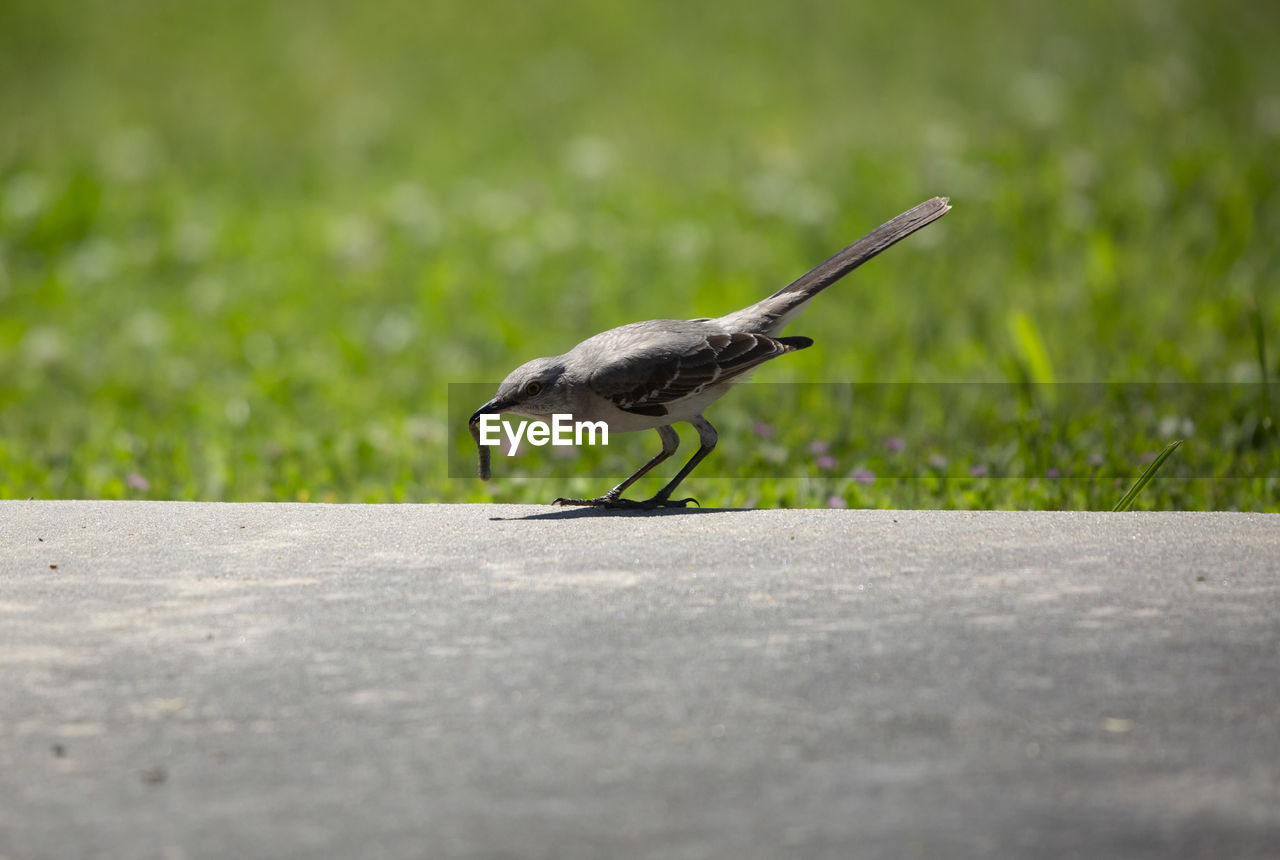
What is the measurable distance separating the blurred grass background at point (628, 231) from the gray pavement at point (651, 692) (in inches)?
68.6

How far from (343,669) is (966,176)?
7.32 meters

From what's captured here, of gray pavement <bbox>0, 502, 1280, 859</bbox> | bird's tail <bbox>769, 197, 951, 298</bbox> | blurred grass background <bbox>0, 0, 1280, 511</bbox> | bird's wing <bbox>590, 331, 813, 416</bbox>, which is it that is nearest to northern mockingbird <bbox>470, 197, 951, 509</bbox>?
bird's wing <bbox>590, 331, 813, 416</bbox>

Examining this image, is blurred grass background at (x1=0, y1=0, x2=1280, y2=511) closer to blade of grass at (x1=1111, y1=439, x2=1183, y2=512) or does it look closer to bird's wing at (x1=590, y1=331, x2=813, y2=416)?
blade of grass at (x1=1111, y1=439, x2=1183, y2=512)

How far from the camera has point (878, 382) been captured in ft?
21.8

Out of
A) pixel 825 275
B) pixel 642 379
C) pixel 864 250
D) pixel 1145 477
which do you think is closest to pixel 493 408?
pixel 642 379

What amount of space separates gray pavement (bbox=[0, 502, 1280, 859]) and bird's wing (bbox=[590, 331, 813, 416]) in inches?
18.5

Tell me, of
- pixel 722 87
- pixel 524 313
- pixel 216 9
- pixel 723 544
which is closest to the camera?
pixel 723 544

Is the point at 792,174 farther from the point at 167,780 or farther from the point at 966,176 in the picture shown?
the point at 167,780

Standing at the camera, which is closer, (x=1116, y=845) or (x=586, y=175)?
(x=1116, y=845)

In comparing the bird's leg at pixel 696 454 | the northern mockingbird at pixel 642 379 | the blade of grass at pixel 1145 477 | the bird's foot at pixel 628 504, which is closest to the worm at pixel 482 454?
the northern mockingbird at pixel 642 379

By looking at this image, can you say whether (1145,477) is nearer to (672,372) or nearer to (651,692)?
(672,372)

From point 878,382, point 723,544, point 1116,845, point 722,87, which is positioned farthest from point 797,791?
point 722,87

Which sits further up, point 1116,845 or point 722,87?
point 722,87

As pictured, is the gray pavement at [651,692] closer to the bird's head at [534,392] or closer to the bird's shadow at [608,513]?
the bird's shadow at [608,513]
